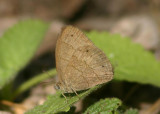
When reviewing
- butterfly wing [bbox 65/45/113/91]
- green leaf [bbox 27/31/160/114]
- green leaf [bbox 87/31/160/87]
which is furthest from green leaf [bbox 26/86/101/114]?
green leaf [bbox 87/31/160/87]

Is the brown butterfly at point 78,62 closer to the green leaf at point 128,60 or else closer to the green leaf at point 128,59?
the green leaf at point 128,60

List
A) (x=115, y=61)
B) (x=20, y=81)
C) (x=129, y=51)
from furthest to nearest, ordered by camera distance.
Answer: (x=20, y=81), (x=129, y=51), (x=115, y=61)

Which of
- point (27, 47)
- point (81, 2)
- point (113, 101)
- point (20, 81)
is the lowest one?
point (113, 101)

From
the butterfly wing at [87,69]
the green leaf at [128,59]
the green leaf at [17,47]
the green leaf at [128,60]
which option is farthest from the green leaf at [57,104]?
the green leaf at [17,47]

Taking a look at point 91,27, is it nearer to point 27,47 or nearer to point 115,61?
point 27,47

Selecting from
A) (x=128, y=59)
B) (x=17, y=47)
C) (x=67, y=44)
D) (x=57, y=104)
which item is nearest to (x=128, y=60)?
(x=128, y=59)

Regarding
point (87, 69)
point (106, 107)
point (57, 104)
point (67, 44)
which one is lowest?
point (106, 107)

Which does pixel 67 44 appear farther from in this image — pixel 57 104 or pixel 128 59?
pixel 128 59

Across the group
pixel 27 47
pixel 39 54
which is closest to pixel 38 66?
pixel 39 54
